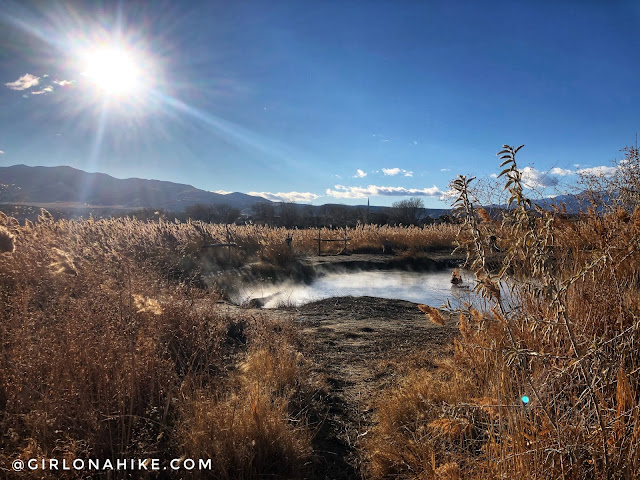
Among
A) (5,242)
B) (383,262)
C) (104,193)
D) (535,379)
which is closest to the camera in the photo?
(535,379)

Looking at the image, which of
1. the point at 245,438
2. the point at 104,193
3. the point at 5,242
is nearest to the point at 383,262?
the point at 245,438

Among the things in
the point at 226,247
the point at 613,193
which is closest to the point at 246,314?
the point at 613,193

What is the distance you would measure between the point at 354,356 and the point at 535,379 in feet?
8.56

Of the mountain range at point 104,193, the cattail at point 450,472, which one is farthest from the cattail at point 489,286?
the mountain range at point 104,193

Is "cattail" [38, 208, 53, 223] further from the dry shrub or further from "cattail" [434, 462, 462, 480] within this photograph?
"cattail" [434, 462, 462, 480]

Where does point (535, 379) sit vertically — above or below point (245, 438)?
above

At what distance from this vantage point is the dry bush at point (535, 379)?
1413 mm

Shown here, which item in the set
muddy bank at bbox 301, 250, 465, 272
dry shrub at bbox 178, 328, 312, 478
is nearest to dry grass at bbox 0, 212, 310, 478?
dry shrub at bbox 178, 328, 312, 478

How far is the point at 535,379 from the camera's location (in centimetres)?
203

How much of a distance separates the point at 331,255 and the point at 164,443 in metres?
14.0

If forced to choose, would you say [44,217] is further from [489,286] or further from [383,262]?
[383,262]

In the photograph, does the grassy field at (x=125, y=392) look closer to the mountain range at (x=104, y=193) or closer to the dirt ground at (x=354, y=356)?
the dirt ground at (x=354, y=356)

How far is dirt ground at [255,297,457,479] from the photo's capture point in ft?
8.78

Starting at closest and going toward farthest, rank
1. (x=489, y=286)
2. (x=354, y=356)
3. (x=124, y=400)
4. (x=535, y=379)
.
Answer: (x=489, y=286) → (x=535, y=379) → (x=124, y=400) → (x=354, y=356)
